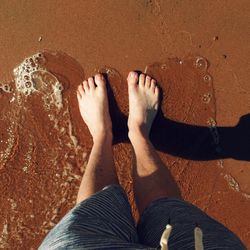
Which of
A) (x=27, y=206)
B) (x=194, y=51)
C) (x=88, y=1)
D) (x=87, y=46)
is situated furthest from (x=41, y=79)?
(x=194, y=51)

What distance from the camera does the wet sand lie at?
2443 millimetres

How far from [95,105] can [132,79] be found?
27 cm

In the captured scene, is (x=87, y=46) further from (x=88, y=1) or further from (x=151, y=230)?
(x=151, y=230)

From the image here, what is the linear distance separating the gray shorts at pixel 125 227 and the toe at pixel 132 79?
0.77 m

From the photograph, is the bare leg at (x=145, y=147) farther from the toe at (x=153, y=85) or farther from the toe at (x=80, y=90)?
the toe at (x=80, y=90)

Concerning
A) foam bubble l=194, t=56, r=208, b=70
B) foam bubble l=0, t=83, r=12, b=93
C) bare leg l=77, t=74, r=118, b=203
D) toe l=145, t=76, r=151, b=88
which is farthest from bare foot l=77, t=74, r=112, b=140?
foam bubble l=194, t=56, r=208, b=70

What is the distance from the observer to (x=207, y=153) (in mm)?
2488

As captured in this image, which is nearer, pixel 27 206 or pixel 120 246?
pixel 120 246

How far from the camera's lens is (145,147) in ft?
7.61

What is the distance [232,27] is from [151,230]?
1.35 meters

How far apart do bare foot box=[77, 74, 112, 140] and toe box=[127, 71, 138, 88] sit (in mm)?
152

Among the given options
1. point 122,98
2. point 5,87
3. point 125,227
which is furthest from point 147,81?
point 125,227

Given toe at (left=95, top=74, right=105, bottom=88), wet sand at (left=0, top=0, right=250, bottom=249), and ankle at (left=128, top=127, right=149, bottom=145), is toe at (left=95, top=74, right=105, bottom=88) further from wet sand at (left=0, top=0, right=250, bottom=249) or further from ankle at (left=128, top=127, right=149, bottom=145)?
ankle at (left=128, top=127, right=149, bottom=145)

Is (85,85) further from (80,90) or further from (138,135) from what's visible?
(138,135)
